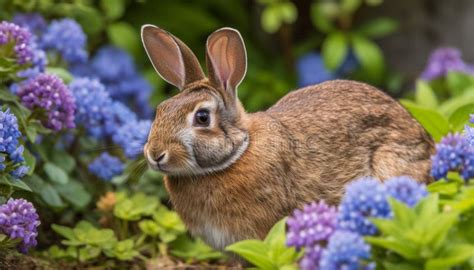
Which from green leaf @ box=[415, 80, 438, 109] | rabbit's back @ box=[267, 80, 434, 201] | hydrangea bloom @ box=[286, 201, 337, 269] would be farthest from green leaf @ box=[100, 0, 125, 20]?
hydrangea bloom @ box=[286, 201, 337, 269]

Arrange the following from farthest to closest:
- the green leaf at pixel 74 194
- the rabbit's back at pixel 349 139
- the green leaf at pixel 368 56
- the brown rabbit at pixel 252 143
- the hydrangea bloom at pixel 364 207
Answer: the green leaf at pixel 368 56 < the green leaf at pixel 74 194 < the rabbit's back at pixel 349 139 < the brown rabbit at pixel 252 143 < the hydrangea bloom at pixel 364 207

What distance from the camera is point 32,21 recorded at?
282 inches

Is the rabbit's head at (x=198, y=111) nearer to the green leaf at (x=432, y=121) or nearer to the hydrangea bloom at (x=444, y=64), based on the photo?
the green leaf at (x=432, y=121)

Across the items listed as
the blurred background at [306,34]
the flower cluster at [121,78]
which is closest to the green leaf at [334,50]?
the blurred background at [306,34]

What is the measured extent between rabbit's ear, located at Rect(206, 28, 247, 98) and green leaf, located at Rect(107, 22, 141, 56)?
9.84ft

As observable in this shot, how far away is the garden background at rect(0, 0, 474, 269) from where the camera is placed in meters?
3.97

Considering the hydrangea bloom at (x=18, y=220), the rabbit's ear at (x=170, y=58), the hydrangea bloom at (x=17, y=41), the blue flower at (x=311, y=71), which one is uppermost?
the blue flower at (x=311, y=71)

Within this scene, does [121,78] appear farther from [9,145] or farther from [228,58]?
[9,145]

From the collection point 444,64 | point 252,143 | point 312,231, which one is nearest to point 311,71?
point 444,64

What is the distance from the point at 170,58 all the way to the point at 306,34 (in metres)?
4.78

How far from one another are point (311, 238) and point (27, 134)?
2248mm

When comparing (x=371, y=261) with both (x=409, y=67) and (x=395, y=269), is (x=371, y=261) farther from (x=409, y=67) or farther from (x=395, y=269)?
(x=409, y=67)

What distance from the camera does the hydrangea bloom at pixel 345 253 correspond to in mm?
3779

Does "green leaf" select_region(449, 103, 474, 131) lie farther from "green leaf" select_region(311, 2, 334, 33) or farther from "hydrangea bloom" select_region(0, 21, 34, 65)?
"green leaf" select_region(311, 2, 334, 33)
